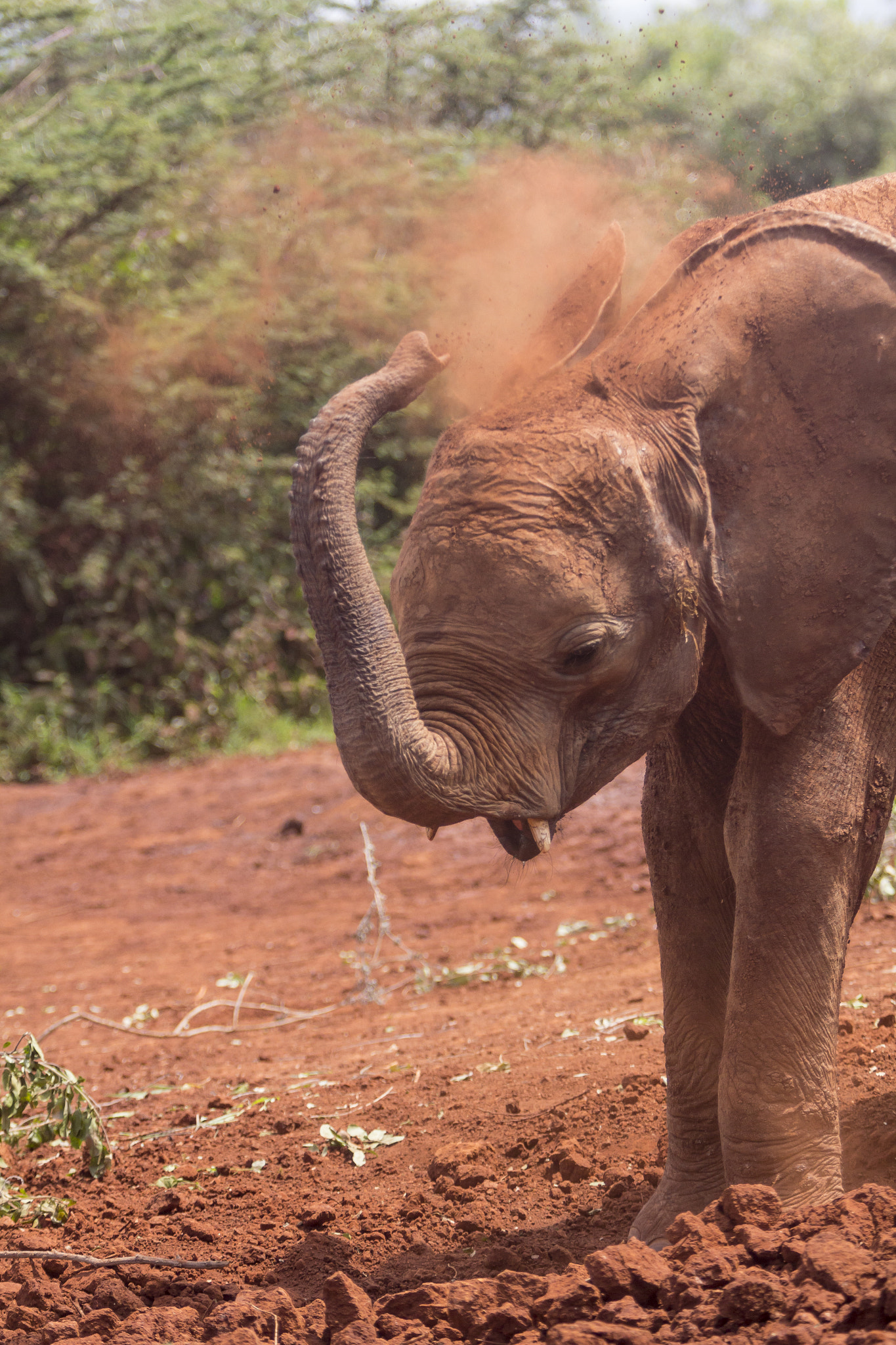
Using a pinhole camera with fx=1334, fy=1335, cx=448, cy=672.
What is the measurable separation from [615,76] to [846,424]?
62.0 ft

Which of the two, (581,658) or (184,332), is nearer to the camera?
(581,658)

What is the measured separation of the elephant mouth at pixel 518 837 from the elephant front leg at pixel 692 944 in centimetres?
68

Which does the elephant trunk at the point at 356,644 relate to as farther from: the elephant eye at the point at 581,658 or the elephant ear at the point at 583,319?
the elephant ear at the point at 583,319

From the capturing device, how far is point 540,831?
294 cm

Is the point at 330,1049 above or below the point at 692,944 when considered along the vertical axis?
below

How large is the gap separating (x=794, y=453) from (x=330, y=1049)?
415 centimetres

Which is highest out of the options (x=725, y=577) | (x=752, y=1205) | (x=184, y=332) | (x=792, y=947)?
(x=184, y=332)

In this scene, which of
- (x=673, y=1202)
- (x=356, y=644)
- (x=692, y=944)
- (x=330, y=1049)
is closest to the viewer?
(x=356, y=644)

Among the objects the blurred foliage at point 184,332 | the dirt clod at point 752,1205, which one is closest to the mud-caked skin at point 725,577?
the dirt clod at point 752,1205

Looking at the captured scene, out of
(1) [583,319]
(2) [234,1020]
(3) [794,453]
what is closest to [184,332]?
(2) [234,1020]

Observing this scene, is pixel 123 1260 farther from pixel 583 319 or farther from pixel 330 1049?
pixel 330 1049

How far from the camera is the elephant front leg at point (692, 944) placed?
3633 millimetres

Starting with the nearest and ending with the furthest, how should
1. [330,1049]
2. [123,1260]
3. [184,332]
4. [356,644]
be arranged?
[356,644], [123,1260], [330,1049], [184,332]

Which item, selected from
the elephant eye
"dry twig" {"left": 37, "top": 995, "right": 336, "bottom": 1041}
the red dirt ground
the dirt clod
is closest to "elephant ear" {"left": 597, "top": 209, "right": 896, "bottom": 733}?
the elephant eye
